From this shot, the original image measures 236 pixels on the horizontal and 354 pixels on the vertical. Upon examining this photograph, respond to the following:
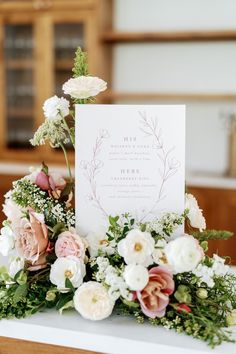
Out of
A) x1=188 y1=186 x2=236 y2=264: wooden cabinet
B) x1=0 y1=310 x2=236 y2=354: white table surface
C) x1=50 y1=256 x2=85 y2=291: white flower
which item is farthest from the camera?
x1=188 y1=186 x2=236 y2=264: wooden cabinet

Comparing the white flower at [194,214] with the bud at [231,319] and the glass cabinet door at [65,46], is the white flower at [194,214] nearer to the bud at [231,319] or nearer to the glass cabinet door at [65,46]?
the bud at [231,319]

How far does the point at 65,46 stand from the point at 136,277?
3.24 m

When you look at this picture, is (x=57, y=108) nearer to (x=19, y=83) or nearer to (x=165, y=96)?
(x=165, y=96)

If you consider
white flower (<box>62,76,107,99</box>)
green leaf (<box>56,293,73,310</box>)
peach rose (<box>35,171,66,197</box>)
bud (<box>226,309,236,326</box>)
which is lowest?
bud (<box>226,309,236,326</box>)

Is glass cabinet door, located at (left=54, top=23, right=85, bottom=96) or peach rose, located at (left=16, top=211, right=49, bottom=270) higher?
glass cabinet door, located at (left=54, top=23, right=85, bottom=96)

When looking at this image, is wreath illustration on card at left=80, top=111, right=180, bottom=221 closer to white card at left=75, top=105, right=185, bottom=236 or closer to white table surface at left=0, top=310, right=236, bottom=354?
white card at left=75, top=105, right=185, bottom=236

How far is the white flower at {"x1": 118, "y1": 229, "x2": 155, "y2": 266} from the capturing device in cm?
100

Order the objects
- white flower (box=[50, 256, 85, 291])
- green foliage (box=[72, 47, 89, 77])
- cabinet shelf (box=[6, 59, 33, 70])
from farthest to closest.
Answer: cabinet shelf (box=[6, 59, 33, 70]) < green foliage (box=[72, 47, 89, 77]) < white flower (box=[50, 256, 85, 291])

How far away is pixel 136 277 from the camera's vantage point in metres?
0.98

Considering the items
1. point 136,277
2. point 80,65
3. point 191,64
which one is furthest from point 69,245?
point 191,64

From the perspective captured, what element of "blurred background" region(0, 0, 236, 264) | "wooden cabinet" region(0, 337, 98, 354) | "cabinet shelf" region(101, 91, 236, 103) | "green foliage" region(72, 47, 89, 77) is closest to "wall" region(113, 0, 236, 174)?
"blurred background" region(0, 0, 236, 264)

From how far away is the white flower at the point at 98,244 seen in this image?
1.07 m

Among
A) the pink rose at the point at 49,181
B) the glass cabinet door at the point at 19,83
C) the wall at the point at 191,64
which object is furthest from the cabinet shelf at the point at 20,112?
the pink rose at the point at 49,181

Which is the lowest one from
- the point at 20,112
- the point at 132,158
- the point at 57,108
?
the point at 132,158
